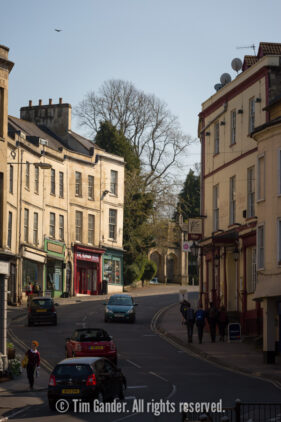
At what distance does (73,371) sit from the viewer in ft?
76.1

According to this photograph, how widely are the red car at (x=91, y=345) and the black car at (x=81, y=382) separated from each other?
791cm

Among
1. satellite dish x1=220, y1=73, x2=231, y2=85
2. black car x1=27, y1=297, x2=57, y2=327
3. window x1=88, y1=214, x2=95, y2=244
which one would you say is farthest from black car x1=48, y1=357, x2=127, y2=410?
window x1=88, y1=214, x2=95, y2=244

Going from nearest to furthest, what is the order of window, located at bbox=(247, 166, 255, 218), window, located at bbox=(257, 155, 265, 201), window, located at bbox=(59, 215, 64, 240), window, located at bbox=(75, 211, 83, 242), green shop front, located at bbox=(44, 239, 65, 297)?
window, located at bbox=(257, 155, 265, 201) < window, located at bbox=(247, 166, 255, 218) < green shop front, located at bbox=(44, 239, 65, 297) < window, located at bbox=(59, 215, 64, 240) < window, located at bbox=(75, 211, 83, 242)

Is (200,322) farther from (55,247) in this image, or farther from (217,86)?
(55,247)

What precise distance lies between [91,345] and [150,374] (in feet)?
8.60

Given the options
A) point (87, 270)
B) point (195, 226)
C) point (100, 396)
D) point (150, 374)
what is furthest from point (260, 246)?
point (87, 270)

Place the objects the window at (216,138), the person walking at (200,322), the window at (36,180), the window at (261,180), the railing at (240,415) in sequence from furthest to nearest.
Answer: the window at (36,180) < the window at (216,138) < the person walking at (200,322) < the window at (261,180) < the railing at (240,415)

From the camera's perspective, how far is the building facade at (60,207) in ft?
204

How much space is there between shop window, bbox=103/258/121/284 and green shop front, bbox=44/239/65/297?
698 cm

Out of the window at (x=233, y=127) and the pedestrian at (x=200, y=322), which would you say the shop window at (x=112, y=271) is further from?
the pedestrian at (x=200, y=322)

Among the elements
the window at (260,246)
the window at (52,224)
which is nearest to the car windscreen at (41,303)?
the window at (260,246)

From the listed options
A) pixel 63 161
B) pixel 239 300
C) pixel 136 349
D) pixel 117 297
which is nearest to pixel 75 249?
pixel 63 161

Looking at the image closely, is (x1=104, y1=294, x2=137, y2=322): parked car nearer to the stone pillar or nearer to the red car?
the stone pillar

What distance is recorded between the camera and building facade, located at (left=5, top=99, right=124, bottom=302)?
204 ft
